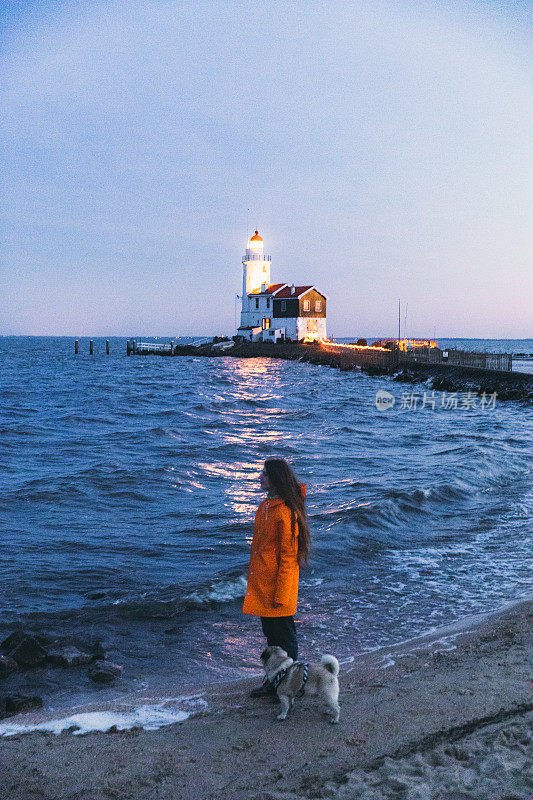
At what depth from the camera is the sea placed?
6.60 meters

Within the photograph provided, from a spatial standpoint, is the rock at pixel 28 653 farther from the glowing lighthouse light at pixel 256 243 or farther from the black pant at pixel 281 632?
the glowing lighthouse light at pixel 256 243

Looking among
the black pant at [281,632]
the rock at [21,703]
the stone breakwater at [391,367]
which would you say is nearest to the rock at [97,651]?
the rock at [21,703]

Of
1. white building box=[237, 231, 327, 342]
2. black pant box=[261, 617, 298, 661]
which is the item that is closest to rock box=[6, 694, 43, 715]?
black pant box=[261, 617, 298, 661]

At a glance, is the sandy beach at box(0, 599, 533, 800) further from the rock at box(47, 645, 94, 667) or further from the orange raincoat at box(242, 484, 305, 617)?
the rock at box(47, 645, 94, 667)

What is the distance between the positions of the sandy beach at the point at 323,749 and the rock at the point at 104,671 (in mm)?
751

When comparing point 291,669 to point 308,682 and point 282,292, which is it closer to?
point 308,682

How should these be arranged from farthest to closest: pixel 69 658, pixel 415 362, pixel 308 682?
pixel 415 362
pixel 69 658
pixel 308 682

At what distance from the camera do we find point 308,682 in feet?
14.7

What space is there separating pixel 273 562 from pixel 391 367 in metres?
50.8

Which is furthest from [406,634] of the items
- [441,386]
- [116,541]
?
[441,386]

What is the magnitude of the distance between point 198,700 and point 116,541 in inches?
212

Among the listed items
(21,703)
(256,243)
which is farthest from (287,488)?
(256,243)

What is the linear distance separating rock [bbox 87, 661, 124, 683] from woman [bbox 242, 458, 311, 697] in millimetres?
1757

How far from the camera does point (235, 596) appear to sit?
784 cm
